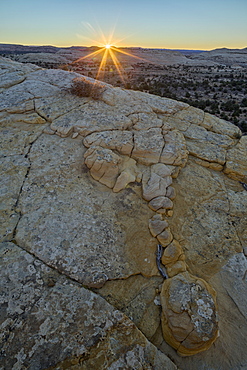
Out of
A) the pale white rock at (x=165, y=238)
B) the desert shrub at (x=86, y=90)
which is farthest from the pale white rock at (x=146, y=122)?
the pale white rock at (x=165, y=238)

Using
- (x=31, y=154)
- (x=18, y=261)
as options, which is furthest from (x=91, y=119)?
(x=18, y=261)

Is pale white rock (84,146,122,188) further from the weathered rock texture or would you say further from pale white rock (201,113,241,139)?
pale white rock (201,113,241,139)

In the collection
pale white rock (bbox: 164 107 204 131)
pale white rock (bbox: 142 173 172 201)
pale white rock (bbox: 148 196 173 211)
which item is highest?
pale white rock (bbox: 164 107 204 131)

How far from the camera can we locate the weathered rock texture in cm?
257

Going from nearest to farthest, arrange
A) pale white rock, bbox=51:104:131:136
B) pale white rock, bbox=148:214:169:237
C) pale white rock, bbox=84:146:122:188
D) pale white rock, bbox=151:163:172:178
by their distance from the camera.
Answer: pale white rock, bbox=148:214:169:237, pale white rock, bbox=84:146:122:188, pale white rock, bbox=151:163:172:178, pale white rock, bbox=51:104:131:136

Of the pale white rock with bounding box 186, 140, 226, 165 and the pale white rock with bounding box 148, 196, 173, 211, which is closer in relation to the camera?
the pale white rock with bounding box 148, 196, 173, 211

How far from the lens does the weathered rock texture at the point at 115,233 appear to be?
2574 mm

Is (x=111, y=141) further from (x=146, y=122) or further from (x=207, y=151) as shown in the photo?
(x=207, y=151)

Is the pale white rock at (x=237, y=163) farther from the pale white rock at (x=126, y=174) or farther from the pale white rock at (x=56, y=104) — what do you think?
the pale white rock at (x=56, y=104)

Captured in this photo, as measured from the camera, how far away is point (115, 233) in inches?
146

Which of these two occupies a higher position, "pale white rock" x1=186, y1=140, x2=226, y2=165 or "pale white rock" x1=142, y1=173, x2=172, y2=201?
"pale white rock" x1=186, y1=140, x2=226, y2=165

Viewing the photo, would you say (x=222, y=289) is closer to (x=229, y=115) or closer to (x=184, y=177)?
(x=184, y=177)

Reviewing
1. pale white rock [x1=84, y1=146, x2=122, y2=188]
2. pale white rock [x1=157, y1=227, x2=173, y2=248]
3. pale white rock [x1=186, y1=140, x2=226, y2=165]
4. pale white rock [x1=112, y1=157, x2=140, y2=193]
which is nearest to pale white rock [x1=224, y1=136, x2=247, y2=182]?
pale white rock [x1=186, y1=140, x2=226, y2=165]

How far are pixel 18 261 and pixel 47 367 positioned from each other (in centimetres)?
133
